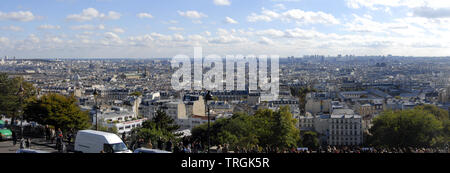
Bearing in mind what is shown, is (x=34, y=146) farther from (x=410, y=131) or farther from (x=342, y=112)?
(x=342, y=112)

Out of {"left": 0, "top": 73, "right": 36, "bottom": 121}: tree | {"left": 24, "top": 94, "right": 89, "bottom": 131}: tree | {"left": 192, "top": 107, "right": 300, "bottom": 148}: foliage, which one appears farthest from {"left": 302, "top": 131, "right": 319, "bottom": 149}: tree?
{"left": 24, "top": 94, "right": 89, "bottom": 131}: tree

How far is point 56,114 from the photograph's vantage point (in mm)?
16922

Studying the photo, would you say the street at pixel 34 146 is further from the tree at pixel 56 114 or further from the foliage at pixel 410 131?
the foliage at pixel 410 131

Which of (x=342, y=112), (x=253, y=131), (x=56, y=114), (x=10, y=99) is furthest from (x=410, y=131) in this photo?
(x=10, y=99)

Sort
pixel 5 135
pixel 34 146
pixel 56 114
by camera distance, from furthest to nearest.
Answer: pixel 56 114
pixel 5 135
pixel 34 146

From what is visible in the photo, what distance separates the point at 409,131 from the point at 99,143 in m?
21.6

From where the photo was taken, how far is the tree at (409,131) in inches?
1026

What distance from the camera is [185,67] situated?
11394 centimetres

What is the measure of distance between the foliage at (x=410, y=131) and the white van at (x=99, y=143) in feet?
67.6

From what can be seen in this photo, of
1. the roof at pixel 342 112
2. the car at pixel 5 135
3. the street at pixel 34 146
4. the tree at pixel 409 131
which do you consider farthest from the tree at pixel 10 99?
the roof at pixel 342 112

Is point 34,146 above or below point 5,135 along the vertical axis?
below

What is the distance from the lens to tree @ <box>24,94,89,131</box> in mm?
16906

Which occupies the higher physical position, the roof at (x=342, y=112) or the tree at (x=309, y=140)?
the roof at (x=342, y=112)
